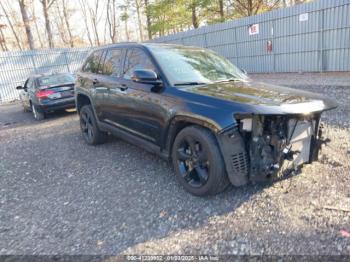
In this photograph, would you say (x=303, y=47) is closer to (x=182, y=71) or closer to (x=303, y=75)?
(x=303, y=75)

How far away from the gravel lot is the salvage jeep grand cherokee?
1.05 ft

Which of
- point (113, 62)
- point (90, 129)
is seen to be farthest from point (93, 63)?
point (90, 129)

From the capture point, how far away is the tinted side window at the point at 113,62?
4594mm

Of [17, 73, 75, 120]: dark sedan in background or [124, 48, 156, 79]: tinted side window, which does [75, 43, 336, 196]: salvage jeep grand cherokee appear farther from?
[17, 73, 75, 120]: dark sedan in background

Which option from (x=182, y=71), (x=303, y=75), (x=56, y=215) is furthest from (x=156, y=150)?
(x=303, y=75)

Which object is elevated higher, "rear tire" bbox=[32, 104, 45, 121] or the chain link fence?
the chain link fence

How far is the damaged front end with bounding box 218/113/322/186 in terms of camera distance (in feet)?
9.20

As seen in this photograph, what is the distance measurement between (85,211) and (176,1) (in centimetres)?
2458

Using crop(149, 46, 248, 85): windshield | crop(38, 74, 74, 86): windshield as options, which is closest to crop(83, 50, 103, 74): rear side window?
crop(149, 46, 248, 85): windshield

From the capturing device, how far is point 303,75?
11602 mm

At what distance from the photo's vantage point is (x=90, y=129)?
572 cm

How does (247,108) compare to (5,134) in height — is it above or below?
above

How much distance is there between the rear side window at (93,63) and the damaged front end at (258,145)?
11.5 ft

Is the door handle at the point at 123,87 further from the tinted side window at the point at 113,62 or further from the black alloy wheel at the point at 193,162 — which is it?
the black alloy wheel at the point at 193,162
